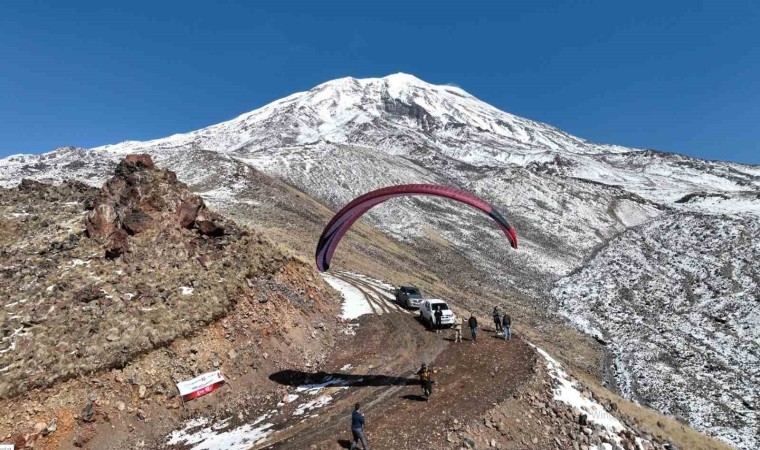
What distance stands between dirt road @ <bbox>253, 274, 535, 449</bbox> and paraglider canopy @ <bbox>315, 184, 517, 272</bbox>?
4.98 metres

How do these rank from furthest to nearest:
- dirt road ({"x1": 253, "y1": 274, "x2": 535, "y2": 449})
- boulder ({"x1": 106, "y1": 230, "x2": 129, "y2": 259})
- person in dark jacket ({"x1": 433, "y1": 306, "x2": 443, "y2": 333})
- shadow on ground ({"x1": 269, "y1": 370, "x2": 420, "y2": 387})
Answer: person in dark jacket ({"x1": 433, "y1": 306, "x2": 443, "y2": 333}) < boulder ({"x1": 106, "y1": 230, "x2": 129, "y2": 259}) < shadow on ground ({"x1": 269, "y1": 370, "x2": 420, "y2": 387}) < dirt road ({"x1": 253, "y1": 274, "x2": 535, "y2": 449})

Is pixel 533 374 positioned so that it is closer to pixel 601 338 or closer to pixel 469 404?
pixel 469 404

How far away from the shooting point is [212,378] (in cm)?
1727

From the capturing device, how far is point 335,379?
62.5 ft

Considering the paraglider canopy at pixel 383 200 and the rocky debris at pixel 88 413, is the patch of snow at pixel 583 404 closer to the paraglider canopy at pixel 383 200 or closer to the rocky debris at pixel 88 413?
the paraglider canopy at pixel 383 200

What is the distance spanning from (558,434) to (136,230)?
20.1 metres

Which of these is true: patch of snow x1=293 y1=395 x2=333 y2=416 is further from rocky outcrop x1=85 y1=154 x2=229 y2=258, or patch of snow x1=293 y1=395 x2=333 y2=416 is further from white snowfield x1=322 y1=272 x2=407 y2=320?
rocky outcrop x1=85 y1=154 x2=229 y2=258

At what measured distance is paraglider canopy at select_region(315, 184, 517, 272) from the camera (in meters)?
15.5

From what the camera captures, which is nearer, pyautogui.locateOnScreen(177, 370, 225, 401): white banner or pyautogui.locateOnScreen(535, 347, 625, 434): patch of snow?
pyautogui.locateOnScreen(177, 370, 225, 401): white banner

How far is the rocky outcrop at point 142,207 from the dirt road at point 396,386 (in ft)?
30.9

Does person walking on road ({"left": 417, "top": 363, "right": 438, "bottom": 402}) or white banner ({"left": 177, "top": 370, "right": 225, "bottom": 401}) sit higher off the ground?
white banner ({"left": 177, "top": 370, "right": 225, "bottom": 401})

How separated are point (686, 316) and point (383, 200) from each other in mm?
41317

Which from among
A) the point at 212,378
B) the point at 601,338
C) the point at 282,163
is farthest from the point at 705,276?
the point at 282,163

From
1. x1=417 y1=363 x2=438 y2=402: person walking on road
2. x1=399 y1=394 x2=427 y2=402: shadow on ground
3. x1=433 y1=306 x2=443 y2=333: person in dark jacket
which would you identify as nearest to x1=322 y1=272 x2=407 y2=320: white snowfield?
x1=433 y1=306 x2=443 y2=333: person in dark jacket
